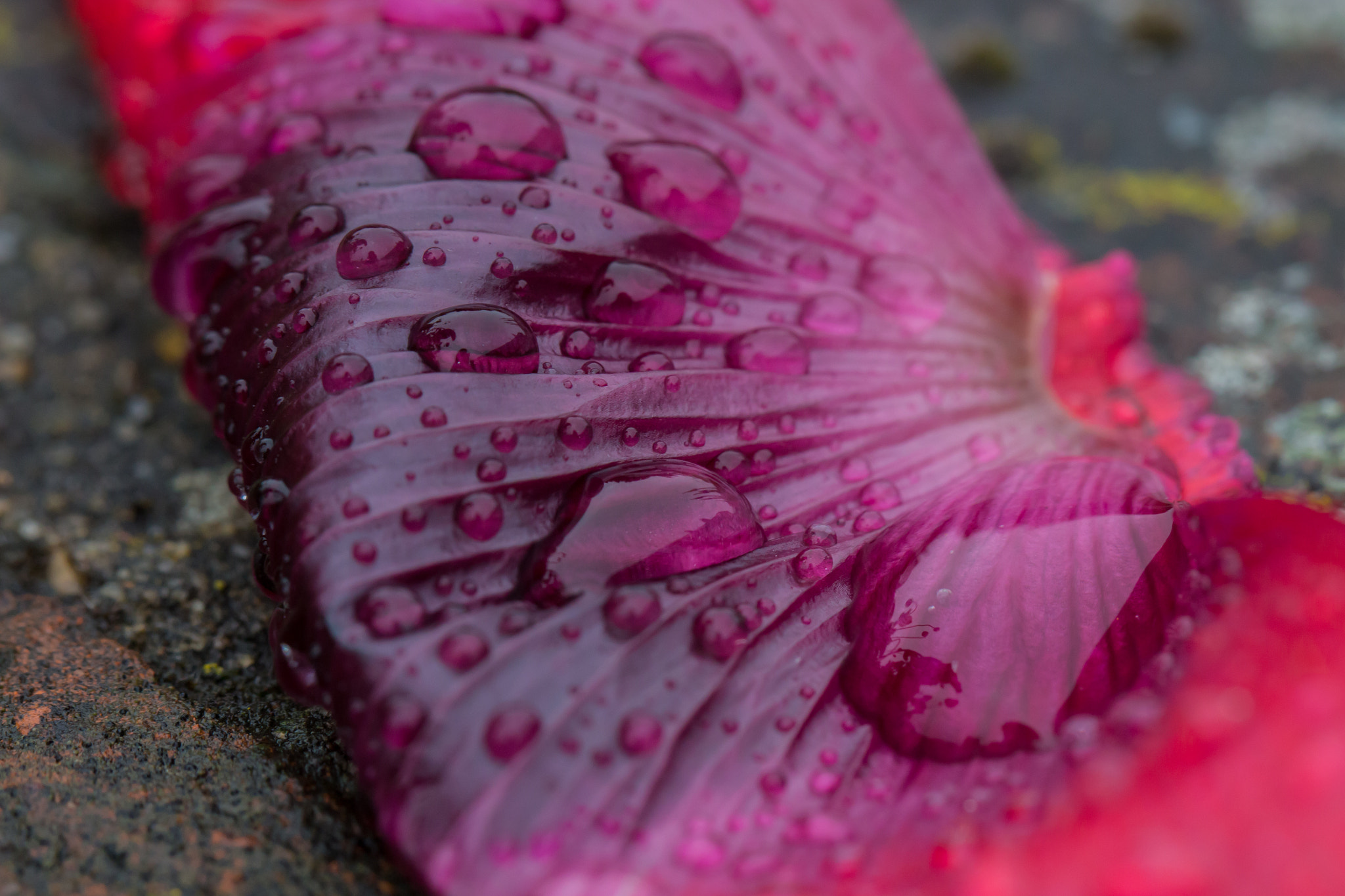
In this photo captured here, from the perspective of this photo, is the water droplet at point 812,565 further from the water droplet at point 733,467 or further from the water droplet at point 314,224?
the water droplet at point 314,224

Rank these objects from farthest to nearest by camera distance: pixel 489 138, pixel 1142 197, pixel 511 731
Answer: pixel 1142 197, pixel 489 138, pixel 511 731

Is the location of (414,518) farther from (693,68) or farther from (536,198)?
(693,68)

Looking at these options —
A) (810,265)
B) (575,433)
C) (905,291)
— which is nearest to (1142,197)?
(905,291)

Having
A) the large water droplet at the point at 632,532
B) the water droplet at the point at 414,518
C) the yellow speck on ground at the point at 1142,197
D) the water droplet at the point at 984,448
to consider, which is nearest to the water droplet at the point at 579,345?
the large water droplet at the point at 632,532

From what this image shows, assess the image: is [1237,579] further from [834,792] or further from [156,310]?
[156,310]

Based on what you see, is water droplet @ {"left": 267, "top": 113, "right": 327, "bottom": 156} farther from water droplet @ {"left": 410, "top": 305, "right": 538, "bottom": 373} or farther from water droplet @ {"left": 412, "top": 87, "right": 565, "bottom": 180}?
water droplet @ {"left": 410, "top": 305, "right": 538, "bottom": 373}

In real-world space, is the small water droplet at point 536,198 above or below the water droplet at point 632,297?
above

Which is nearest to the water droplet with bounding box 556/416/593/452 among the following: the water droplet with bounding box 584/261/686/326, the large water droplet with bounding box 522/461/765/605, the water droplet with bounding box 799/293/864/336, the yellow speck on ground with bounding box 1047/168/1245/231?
the large water droplet with bounding box 522/461/765/605
